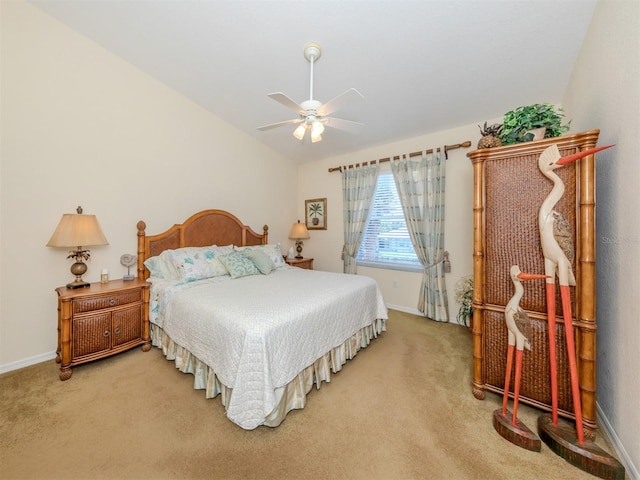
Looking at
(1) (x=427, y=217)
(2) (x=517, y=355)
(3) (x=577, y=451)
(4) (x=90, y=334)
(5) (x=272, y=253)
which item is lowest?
(3) (x=577, y=451)

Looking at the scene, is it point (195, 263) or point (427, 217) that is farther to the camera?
point (427, 217)

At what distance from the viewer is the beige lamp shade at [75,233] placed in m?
2.12

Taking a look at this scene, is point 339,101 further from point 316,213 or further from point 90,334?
point 316,213

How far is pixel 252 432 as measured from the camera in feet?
5.05

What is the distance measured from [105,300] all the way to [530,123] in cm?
365

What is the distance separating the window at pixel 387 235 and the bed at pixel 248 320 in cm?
126

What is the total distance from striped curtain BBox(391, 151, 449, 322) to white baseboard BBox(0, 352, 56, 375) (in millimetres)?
4141

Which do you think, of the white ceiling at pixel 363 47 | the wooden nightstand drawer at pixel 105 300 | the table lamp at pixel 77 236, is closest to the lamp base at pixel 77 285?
the table lamp at pixel 77 236

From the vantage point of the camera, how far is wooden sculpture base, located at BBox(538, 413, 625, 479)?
3.96ft

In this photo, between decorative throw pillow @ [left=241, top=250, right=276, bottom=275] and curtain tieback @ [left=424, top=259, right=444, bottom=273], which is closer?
decorative throw pillow @ [left=241, top=250, right=276, bottom=275]

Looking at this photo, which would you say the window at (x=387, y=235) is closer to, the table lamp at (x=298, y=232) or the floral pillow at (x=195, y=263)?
the table lamp at (x=298, y=232)

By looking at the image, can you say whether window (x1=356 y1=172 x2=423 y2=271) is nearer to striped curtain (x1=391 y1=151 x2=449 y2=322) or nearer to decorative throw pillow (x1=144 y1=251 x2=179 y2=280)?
striped curtain (x1=391 y1=151 x2=449 y2=322)

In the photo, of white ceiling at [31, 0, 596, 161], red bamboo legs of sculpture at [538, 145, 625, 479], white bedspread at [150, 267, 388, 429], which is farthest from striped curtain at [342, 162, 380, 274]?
red bamboo legs of sculpture at [538, 145, 625, 479]

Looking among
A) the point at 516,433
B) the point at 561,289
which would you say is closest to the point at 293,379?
the point at 516,433
